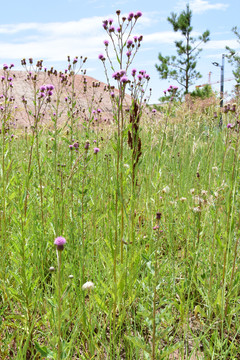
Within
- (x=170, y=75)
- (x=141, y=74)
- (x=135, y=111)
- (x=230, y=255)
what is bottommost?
(x=230, y=255)

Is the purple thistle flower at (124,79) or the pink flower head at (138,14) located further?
the pink flower head at (138,14)

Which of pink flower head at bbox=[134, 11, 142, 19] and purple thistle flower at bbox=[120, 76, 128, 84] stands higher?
pink flower head at bbox=[134, 11, 142, 19]

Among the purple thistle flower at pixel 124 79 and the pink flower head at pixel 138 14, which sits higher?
the pink flower head at pixel 138 14

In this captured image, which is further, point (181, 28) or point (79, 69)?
point (181, 28)

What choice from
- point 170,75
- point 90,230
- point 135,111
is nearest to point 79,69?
point 135,111

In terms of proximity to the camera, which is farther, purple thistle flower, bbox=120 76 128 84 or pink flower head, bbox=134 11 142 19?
pink flower head, bbox=134 11 142 19

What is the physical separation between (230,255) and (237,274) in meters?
0.13

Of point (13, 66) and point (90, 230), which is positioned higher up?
point (13, 66)

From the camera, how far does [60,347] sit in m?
0.99

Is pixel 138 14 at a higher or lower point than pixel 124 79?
higher

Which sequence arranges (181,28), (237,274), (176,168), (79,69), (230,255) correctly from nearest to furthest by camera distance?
(237,274) → (230,255) → (79,69) → (176,168) → (181,28)

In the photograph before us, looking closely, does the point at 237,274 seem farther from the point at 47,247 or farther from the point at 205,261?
the point at 47,247

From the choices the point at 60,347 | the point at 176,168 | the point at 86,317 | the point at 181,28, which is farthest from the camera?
the point at 181,28

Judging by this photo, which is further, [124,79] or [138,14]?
[138,14]
